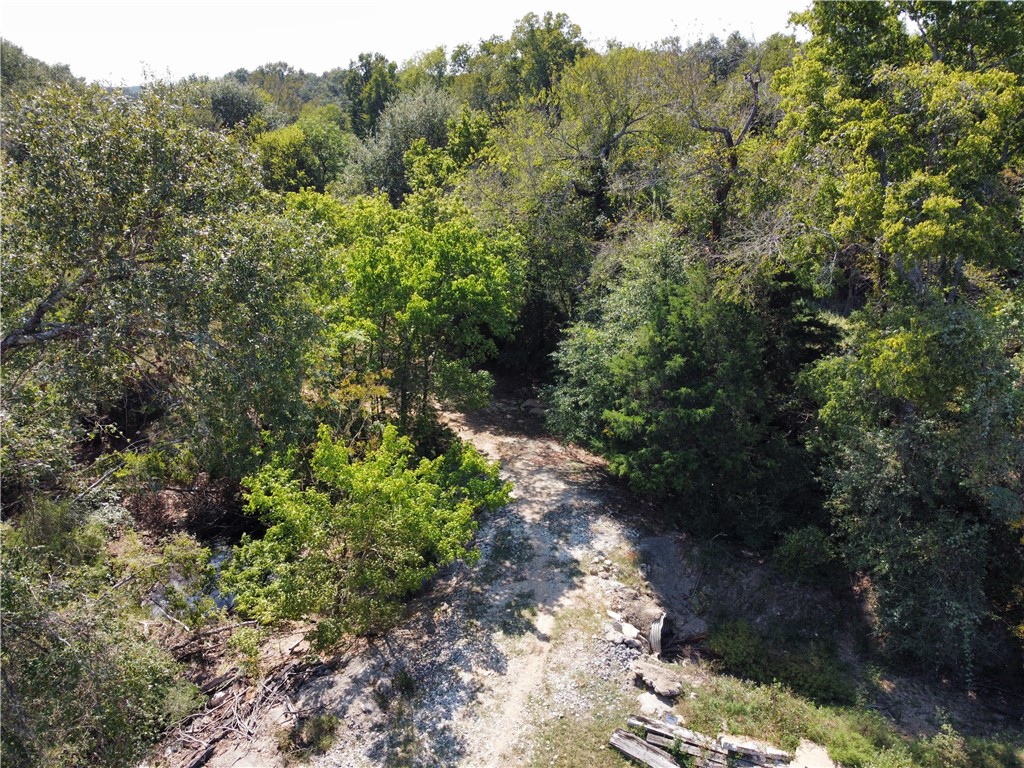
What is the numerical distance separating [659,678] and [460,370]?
9.69 meters

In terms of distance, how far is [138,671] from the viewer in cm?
976

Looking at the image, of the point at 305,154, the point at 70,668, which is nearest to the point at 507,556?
the point at 70,668

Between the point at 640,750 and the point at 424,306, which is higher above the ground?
the point at 424,306

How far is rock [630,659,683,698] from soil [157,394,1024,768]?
6.8 inches

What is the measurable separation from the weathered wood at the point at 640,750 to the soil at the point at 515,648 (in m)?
0.75

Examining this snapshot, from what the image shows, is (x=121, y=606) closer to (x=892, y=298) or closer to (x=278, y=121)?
(x=892, y=298)

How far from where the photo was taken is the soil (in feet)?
38.6

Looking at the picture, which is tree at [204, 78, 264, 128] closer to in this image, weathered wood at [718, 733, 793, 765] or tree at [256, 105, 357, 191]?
tree at [256, 105, 357, 191]

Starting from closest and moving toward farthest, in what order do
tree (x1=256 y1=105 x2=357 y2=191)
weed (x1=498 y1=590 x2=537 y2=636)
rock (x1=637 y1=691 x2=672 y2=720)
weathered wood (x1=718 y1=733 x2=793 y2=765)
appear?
weathered wood (x1=718 y1=733 x2=793 y2=765) → rock (x1=637 y1=691 x2=672 y2=720) → weed (x1=498 y1=590 x2=537 y2=636) → tree (x1=256 y1=105 x2=357 y2=191)

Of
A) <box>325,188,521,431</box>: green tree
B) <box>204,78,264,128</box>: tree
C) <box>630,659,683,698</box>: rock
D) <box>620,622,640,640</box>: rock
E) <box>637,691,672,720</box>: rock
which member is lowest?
<box>637,691,672,720</box>: rock

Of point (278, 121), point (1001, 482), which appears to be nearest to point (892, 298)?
point (1001, 482)

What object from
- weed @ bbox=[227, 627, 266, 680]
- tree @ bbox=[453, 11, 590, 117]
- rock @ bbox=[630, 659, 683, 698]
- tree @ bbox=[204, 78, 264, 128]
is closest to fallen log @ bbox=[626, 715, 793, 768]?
rock @ bbox=[630, 659, 683, 698]

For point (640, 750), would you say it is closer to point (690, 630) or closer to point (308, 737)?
point (690, 630)

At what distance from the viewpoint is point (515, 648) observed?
1359 cm
